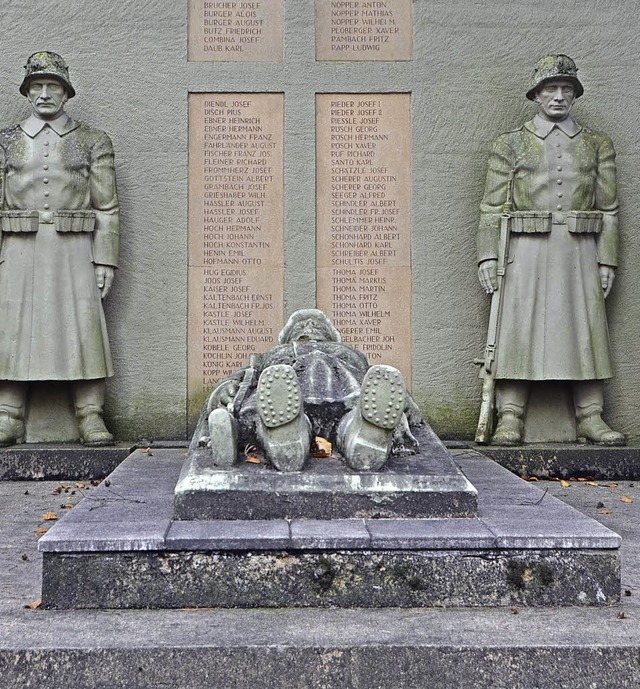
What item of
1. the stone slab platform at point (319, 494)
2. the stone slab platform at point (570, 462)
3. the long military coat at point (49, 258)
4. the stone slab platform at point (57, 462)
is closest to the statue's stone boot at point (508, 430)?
the stone slab platform at point (570, 462)

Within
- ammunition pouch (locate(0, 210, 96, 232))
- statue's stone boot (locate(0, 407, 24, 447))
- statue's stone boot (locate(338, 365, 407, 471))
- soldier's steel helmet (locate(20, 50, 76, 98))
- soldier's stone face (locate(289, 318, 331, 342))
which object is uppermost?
soldier's steel helmet (locate(20, 50, 76, 98))

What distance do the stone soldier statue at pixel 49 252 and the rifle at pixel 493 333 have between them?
3.01 m

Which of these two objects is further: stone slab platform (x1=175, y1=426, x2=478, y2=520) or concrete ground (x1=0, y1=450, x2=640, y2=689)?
stone slab platform (x1=175, y1=426, x2=478, y2=520)

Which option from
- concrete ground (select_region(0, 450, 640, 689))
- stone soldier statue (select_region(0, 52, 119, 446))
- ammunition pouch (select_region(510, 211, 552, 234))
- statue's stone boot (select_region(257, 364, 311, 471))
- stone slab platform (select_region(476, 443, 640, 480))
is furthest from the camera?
ammunition pouch (select_region(510, 211, 552, 234))

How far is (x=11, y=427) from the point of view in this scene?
22.0 feet

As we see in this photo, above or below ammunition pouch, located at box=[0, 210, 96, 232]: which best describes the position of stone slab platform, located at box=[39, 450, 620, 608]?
below

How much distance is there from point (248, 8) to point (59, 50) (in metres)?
1.67

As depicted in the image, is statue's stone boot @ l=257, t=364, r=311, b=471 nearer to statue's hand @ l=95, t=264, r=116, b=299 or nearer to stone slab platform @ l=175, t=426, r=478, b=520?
stone slab platform @ l=175, t=426, r=478, b=520

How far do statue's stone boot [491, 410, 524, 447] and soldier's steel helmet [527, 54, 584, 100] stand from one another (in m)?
2.64

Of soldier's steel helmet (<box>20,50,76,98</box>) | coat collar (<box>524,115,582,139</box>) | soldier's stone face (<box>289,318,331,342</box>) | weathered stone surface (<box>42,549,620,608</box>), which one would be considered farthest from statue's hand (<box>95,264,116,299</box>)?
weathered stone surface (<box>42,549,620,608</box>)

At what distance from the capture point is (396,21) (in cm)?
748

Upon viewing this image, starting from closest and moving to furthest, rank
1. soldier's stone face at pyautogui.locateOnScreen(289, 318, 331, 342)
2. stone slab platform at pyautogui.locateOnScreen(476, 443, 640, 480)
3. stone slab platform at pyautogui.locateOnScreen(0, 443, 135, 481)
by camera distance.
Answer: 1. soldier's stone face at pyautogui.locateOnScreen(289, 318, 331, 342)
2. stone slab platform at pyautogui.locateOnScreen(0, 443, 135, 481)
3. stone slab platform at pyautogui.locateOnScreen(476, 443, 640, 480)

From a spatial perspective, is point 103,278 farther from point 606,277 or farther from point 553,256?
point 606,277

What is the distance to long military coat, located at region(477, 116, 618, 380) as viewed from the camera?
266 inches
